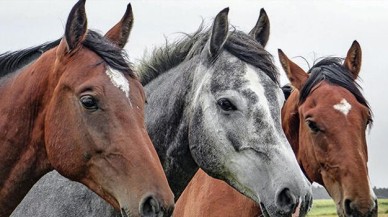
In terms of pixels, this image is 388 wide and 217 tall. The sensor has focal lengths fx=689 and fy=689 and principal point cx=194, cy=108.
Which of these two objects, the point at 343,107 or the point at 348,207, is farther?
the point at 343,107

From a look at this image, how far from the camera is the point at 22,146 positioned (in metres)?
5.05

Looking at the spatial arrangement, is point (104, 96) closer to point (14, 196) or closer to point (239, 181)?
point (14, 196)

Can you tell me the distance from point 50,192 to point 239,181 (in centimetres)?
183

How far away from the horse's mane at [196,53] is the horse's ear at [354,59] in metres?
2.27

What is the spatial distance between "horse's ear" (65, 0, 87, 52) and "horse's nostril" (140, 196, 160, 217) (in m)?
1.36

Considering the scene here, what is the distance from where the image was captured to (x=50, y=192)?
6.43m

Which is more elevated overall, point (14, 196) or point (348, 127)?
point (14, 196)

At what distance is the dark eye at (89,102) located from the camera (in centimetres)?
480

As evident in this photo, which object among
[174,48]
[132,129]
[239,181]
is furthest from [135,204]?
[174,48]

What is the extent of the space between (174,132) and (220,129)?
1.81 ft

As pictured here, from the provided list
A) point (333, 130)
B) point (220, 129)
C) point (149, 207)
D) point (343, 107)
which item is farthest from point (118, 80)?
point (343, 107)

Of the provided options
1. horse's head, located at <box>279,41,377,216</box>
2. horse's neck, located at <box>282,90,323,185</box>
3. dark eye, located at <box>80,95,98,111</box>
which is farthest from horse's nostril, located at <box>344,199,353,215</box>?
dark eye, located at <box>80,95,98,111</box>

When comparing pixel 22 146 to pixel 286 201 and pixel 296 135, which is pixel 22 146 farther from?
pixel 296 135

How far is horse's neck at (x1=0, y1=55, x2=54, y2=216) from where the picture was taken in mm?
5012
